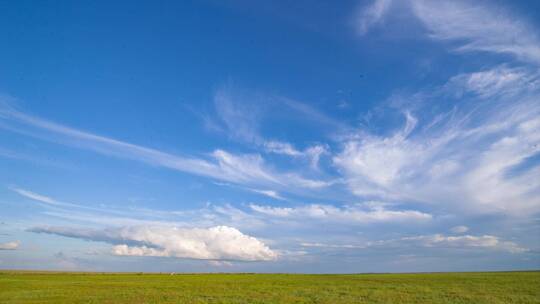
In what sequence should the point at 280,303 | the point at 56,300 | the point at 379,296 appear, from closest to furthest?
1. the point at 280,303
2. the point at 56,300
3. the point at 379,296

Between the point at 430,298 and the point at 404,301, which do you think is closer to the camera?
the point at 404,301

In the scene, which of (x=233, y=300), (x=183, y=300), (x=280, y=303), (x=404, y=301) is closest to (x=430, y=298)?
(x=404, y=301)

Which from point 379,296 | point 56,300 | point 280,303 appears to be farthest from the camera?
point 379,296

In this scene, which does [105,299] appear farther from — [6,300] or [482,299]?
[482,299]

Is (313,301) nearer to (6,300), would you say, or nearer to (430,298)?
(430,298)

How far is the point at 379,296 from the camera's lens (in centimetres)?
4138

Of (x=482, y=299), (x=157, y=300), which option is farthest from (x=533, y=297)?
(x=157, y=300)

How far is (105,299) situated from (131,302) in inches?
191

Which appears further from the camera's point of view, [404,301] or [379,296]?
[379,296]

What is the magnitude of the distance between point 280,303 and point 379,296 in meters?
12.7

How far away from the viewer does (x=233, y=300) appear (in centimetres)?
3872

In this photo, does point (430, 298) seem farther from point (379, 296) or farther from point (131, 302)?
point (131, 302)

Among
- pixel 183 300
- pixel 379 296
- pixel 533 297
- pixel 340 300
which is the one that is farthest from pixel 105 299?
pixel 533 297

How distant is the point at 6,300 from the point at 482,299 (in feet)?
167
